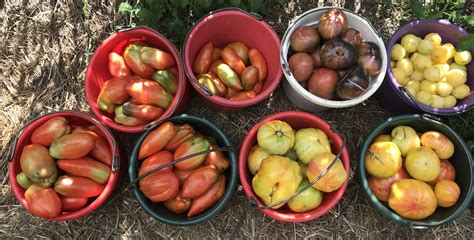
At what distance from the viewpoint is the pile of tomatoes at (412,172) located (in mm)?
2447

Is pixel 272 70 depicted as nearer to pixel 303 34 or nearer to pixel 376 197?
pixel 303 34

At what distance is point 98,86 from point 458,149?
92.1 inches

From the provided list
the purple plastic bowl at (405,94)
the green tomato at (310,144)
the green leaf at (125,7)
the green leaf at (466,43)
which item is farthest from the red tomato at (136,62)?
the green leaf at (466,43)

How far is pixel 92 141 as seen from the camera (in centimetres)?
248

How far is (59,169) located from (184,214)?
0.80 meters

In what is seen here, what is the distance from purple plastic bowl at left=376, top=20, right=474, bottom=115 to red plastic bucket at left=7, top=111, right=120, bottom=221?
1.79 meters

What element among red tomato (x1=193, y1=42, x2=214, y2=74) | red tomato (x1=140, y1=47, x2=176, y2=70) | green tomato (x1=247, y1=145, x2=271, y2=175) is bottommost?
green tomato (x1=247, y1=145, x2=271, y2=175)

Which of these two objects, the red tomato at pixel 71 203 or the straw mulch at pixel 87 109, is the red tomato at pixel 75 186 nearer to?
the red tomato at pixel 71 203

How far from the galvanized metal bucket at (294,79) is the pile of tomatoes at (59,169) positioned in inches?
48.8

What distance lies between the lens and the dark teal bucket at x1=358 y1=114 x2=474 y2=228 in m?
2.50

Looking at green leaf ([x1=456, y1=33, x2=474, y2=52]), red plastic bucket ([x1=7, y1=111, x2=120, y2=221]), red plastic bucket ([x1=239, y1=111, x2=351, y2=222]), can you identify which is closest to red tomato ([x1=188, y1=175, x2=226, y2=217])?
red plastic bucket ([x1=239, y1=111, x2=351, y2=222])

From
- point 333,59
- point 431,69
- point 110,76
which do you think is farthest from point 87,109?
point 431,69

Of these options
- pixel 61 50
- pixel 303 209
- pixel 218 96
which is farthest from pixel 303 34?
pixel 61 50

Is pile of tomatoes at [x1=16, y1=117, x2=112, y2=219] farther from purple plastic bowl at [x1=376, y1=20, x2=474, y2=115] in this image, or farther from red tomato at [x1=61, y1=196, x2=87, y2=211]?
purple plastic bowl at [x1=376, y1=20, x2=474, y2=115]
